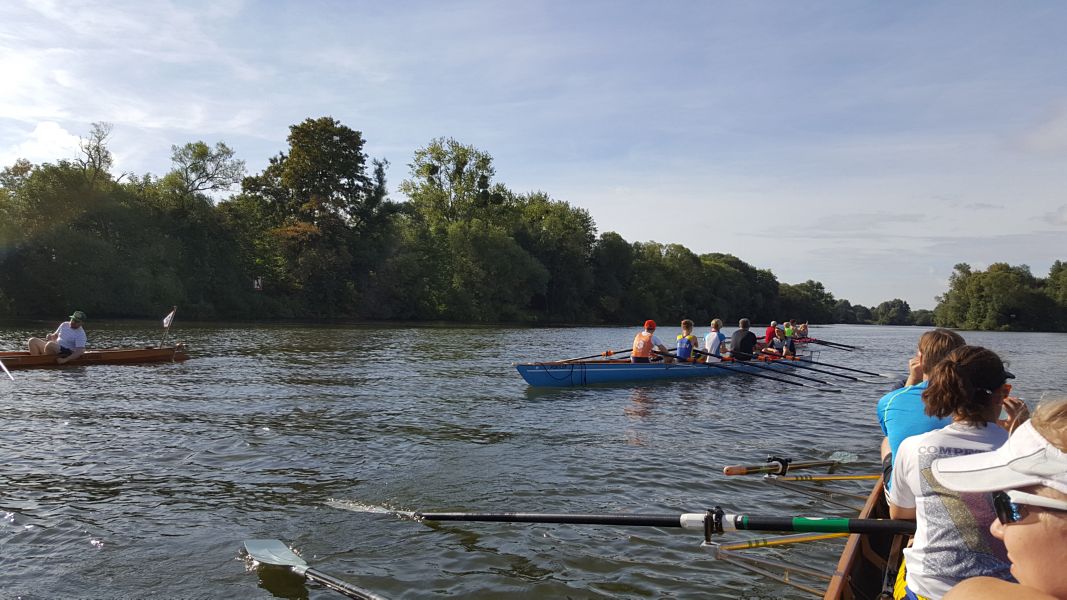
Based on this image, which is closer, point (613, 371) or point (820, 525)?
point (820, 525)

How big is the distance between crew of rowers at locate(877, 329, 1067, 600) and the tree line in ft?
167

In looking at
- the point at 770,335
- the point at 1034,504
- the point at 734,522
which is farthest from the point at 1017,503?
the point at 770,335

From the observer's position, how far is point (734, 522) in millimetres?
4547

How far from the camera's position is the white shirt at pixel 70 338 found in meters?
18.8

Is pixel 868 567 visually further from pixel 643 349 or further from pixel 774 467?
pixel 643 349

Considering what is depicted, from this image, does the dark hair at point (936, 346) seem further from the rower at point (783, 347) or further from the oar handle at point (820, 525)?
the rower at point (783, 347)

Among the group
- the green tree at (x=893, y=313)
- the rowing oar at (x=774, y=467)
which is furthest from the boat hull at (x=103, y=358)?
the green tree at (x=893, y=313)

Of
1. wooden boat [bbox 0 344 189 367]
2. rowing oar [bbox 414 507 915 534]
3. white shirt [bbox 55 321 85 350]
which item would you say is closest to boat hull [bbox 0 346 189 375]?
wooden boat [bbox 0 344 189 367]

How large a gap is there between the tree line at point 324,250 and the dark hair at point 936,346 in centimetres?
5026

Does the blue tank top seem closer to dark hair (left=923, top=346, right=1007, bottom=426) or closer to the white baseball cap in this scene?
dark hair (left=923, top=346, right=1007, bottom=426)

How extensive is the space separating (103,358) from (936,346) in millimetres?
20961

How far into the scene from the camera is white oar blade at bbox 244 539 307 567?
595 cm

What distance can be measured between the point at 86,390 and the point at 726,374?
55.4 ft

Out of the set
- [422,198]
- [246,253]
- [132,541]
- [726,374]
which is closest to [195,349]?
[726,374]
